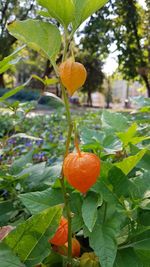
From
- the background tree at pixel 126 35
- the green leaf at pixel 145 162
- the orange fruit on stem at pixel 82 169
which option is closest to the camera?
the orange fruit on stem at pixel 82 169

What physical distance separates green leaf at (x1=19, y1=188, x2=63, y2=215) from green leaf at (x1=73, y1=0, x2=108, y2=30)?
23 centimetres

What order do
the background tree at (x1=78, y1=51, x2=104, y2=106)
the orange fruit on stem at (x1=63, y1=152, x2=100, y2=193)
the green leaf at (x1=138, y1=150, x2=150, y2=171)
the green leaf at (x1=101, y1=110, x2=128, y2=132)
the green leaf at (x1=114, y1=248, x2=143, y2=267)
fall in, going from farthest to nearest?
the background tree at (x1=78, y1=51, x2=104, y2=106)
the green leaf at (x1=101, y1=110, x2=128, y2=132)
the green leaf at (x1=138, y1=150, x2=150, y2=171)
the green leaf at (x1=114, y1=248, x2=143, y2=267)
the orange fruit on stem at (x1=63, y1=152, x2=100, y2=193)

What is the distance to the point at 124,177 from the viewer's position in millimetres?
529

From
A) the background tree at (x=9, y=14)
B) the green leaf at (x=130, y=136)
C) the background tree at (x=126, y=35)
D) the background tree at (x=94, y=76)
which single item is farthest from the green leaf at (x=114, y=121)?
the background tree at (x=94, y=76)

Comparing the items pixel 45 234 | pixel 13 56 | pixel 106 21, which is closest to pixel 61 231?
pixel 45 234

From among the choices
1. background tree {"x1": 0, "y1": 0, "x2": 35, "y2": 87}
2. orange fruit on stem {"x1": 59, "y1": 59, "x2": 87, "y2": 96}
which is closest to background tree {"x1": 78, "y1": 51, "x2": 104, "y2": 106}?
background tree {"x1": 0, "y1": 0, "x2": 35, "y2": 87}

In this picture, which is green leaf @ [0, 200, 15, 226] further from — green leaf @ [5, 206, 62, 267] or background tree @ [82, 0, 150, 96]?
background tree @ [82, 0, 150, 96]

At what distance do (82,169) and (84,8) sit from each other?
194mm

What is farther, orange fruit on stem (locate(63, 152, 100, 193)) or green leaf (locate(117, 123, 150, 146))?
green leaf (locate(117, 123, 150, 146))

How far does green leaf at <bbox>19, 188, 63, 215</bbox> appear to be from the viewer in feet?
1.72

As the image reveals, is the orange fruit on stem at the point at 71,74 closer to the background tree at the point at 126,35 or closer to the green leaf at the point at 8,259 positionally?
the green leaf at the point at 8,259

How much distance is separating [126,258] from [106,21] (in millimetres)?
13201

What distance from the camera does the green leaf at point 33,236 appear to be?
18.9 inches

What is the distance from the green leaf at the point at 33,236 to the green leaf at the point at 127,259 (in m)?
0.10
